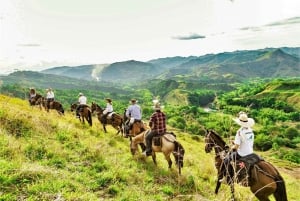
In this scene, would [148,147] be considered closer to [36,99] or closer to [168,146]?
[168,146]

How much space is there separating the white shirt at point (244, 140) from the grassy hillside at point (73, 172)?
1306 mm

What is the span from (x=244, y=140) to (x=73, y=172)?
5.25m

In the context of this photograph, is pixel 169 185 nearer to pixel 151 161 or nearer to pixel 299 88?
pixel 151 161

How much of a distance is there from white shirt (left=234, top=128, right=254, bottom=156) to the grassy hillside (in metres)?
1.31

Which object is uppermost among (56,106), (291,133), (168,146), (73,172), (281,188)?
(56,106)

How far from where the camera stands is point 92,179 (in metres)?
8.92

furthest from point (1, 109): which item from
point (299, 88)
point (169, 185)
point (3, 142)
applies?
point (299, 88)

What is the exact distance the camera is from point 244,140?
9.38 metres

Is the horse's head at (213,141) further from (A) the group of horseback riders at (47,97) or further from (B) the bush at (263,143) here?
(B) the bush at (263,143)

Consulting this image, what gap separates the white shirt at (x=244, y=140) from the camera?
9.36m

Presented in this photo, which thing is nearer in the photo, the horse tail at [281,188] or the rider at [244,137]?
the horse tail at [281,188]

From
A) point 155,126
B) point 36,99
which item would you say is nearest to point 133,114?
point 155,126

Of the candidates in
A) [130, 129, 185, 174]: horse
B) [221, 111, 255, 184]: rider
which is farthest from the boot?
[221, 111, 255, 184]: rider

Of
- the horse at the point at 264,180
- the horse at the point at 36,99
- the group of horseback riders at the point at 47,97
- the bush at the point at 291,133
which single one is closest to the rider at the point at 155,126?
the horse at the point at 264,180
